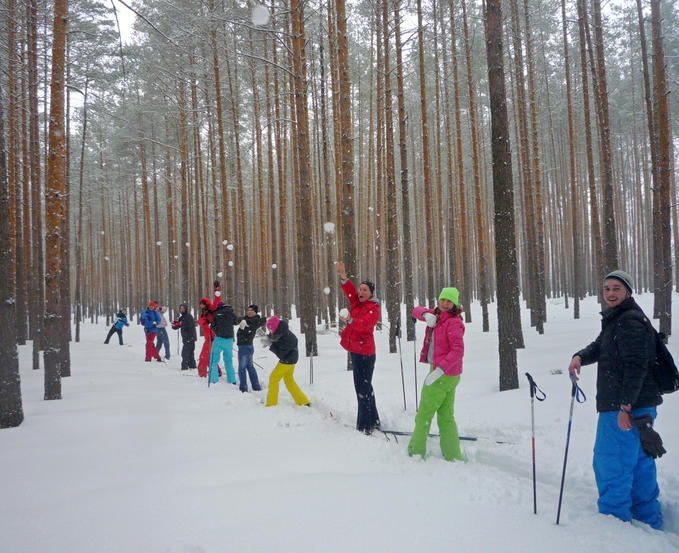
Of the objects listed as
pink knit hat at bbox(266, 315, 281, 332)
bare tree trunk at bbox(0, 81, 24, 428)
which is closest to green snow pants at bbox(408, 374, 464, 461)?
pink knit hat at bbox(266, 315, 281, 332)

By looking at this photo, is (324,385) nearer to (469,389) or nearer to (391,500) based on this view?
(469,389)

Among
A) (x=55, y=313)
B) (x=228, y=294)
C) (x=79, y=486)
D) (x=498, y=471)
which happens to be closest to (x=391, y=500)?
(x=498, y=471)

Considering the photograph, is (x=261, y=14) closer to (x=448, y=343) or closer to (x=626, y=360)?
(x=448, y=343)

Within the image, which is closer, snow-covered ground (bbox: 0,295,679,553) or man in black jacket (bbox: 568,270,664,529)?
snow-covered ground (bbox: 0,295,679,553)

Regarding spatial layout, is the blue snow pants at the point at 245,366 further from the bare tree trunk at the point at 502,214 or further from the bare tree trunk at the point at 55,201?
the bare tree trunk at the point at 502,214

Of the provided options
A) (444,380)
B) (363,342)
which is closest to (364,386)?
(363,342)

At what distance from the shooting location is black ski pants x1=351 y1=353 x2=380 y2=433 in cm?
535

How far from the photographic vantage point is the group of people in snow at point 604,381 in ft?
9.78

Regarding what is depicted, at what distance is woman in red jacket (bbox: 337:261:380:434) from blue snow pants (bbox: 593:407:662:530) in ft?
8.73

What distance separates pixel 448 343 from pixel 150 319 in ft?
35.1

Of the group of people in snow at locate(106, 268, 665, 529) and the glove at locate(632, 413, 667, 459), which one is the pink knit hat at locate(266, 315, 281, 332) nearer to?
the group of people in snow at locate(106, 268, 665, 529)

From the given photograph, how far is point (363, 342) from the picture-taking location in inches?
210

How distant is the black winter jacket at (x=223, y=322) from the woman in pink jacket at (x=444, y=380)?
5.43 meters

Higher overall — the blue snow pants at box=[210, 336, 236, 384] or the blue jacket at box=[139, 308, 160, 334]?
the blue jacket at box=[139, 308, 160, 334]
